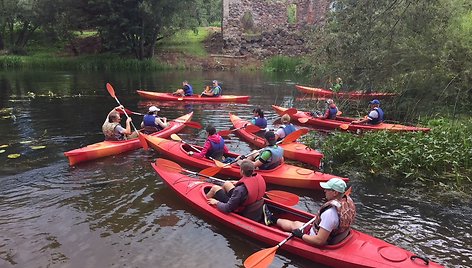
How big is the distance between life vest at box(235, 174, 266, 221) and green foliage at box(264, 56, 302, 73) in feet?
97.6

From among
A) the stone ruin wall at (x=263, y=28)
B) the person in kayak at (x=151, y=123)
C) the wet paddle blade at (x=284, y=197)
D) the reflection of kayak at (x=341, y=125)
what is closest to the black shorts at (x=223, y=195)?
the wet paddle blade at (x=284, y=197)

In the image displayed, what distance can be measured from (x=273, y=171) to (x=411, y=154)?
10.1 feet

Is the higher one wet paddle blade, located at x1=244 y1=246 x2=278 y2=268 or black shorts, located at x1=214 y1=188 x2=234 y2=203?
black shorts, located at x1=214 y1=188 x2=234 y2=203

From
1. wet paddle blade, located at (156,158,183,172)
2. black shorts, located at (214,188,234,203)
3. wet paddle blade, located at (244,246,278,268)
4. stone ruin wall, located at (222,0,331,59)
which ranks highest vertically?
stone ruin wall, located at (222,0,331,59)

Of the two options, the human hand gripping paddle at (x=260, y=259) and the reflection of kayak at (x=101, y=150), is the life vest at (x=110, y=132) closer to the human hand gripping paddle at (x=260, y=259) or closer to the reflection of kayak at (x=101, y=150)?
the reflection of kayak at (x=101, y=150)

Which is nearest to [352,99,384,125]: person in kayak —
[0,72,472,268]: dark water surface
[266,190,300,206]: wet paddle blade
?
[0,72,472,268]: dark water surface

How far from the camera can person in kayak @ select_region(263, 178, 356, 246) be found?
5.57 meters

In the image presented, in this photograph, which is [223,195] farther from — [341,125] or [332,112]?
[332,112]

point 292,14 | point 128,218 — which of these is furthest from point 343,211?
point 292,14

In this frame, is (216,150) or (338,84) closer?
(216,150)

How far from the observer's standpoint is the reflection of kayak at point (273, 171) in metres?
8.54

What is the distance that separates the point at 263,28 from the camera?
41.3 m

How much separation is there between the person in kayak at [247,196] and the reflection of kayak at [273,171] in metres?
1.89

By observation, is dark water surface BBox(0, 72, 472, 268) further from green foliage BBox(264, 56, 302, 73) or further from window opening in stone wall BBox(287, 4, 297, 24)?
window opening in stone wall BBox(287, 4, 297, 24)
